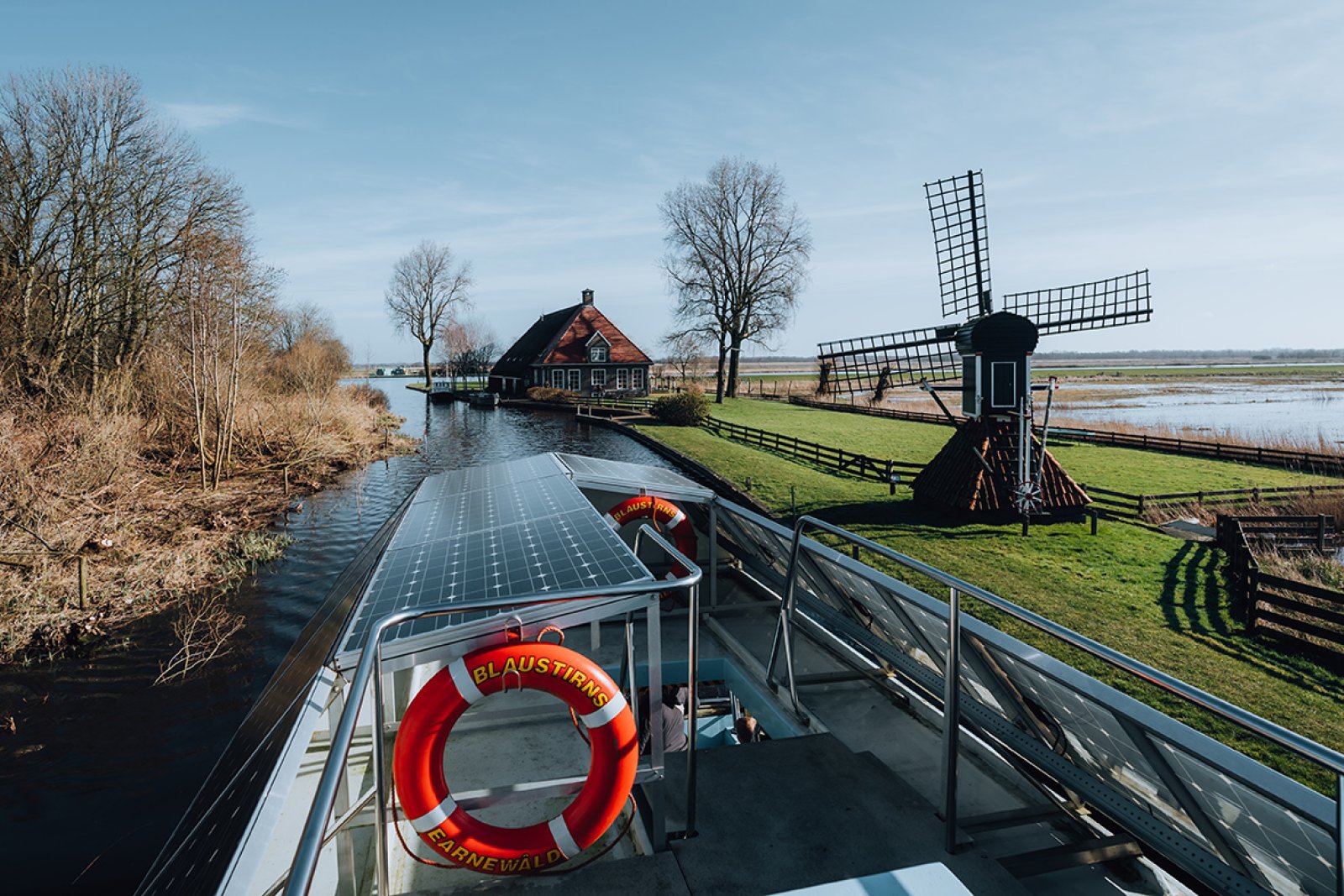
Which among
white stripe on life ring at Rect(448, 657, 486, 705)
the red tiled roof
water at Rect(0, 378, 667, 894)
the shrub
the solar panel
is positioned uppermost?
the red tiled roof

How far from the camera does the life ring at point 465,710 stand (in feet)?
11.1

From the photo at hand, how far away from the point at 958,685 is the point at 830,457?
958 inches

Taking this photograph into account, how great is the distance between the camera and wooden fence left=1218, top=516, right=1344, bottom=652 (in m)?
9.96

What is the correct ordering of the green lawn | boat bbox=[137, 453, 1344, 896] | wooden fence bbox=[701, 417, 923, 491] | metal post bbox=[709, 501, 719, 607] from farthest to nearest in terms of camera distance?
wooden fence bbox=[701, 417, 923, 491] → the green lawn → metal post bbox=[709, 501, 719, 607] → boat bbox=[137, 453, 1344, 896]

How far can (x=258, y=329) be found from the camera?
26719mm

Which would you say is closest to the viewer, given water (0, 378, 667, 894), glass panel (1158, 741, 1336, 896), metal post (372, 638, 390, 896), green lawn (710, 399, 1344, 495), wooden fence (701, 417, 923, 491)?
glass panel (1158, 741, 1336, 896)

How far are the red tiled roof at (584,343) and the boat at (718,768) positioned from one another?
55.0 m

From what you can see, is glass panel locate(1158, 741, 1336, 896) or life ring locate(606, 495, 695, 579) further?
life ring locate(606, 495, 695, 579)

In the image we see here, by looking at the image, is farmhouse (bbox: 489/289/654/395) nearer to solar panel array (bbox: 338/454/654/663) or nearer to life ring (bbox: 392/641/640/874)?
solar panel array (bbox: 338/454/654/663)

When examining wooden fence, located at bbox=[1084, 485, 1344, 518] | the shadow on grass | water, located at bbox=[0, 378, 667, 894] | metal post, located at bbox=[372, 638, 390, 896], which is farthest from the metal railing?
wooden fence, located at bbox=[1084, 485, 1344, 518]

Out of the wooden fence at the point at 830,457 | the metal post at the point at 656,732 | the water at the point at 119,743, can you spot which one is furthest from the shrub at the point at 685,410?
the metal post at the point at 656,732

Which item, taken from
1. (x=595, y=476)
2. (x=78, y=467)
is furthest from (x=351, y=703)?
(x=78, y=467)

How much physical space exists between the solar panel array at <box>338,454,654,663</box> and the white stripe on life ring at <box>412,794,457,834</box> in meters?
0.85

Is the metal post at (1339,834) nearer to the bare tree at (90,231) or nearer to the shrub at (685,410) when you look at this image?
the bare tree at (90,231)
